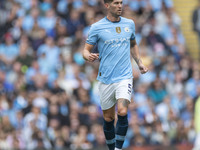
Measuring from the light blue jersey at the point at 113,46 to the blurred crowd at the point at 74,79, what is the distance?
5.47 metres

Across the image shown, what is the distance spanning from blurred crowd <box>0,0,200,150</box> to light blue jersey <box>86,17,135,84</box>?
547 cm

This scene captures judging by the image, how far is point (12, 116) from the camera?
53.5ft

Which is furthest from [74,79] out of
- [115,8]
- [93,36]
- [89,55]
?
[89,55]

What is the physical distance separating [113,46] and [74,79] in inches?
284

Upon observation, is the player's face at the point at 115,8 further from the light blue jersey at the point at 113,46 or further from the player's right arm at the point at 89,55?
the player's right arm at the point at 89,55

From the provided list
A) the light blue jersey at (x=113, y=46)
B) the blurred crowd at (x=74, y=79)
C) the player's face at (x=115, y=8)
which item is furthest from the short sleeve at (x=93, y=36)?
the blurred crowd at (x=74, y=79)

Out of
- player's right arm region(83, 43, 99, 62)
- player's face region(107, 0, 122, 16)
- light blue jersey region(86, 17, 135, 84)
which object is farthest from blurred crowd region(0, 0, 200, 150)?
player's face region(107, 0, 122, 16)

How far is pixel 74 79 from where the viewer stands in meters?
17.1

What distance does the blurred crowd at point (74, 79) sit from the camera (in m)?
15.7

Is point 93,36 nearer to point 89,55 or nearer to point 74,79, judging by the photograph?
point 89,55

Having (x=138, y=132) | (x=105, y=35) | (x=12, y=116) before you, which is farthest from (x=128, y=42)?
Result: (x=12, y=116)

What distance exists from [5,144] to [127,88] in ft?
21.3

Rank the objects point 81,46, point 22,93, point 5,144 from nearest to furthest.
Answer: point 5,144, point 22,93, point 81,46

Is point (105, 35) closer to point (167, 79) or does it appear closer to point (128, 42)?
point (128, 42)
